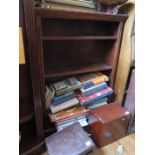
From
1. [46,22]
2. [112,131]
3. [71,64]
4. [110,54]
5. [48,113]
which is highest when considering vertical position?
[46,22]

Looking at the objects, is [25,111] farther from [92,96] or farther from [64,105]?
[92,96]

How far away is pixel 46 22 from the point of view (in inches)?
45.5

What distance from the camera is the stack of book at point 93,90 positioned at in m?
1.32

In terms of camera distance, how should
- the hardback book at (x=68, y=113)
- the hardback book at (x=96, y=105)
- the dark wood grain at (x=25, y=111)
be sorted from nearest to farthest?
the dark wood grain at (x=25, y=111)
the hardback book at (x=68, y=113)
the hardback book at (x=96, y=105)

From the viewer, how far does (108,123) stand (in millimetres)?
1193

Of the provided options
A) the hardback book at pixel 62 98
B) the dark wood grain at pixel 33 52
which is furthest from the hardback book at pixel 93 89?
the dark wood grain at pixel 33 52

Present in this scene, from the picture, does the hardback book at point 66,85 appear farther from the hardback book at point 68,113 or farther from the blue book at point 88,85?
the hardback book at point 68,113

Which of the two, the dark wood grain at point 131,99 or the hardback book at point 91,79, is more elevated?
the hardback book at point 91,79

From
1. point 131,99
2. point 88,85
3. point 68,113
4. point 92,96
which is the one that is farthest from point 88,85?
point 131,99

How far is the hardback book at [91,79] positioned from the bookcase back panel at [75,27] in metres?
0.43
